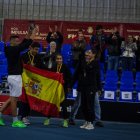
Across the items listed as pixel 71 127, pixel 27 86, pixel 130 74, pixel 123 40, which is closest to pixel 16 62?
pixel 27 86

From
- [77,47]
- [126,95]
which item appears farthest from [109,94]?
[77,47]

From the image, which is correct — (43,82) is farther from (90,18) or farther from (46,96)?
(90,18)

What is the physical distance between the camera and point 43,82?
996 cm

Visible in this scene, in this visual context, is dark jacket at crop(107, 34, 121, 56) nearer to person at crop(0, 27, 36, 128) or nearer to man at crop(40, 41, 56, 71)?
man at crop(40, 41, 56, 71)

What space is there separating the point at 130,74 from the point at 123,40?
1.52 metres

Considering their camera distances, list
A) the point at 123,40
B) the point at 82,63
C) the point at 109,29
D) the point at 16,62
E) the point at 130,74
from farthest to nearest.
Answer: the point at 109,29 → the point at 123,40 → the point at 130,74 → the point at 82,63 → the point at 16,62

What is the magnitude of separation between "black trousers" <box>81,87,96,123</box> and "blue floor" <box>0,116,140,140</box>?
0.98 feet

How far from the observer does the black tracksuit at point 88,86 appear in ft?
31.0

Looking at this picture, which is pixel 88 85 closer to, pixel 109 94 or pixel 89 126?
pixel 89 126

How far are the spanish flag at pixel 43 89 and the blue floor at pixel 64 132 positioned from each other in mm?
395

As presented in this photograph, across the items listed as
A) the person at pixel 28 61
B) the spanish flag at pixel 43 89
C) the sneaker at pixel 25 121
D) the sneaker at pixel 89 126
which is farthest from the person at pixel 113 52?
the sneaker at pixel 25 121

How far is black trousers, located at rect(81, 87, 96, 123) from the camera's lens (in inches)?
370

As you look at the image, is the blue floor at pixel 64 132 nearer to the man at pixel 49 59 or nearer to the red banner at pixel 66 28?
the man at pixel 49 59

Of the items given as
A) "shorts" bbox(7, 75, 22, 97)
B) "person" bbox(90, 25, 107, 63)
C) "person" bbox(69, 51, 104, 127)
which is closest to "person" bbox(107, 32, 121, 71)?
"person" bbox(90, 25, 107, 63)
